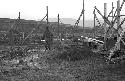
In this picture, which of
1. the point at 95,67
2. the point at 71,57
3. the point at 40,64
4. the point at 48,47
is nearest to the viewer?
the point at 95,67

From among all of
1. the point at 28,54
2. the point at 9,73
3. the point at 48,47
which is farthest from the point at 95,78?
the point at 48,47

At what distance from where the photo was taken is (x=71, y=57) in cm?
1432

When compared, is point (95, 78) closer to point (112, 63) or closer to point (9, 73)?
A: point (112, 63)

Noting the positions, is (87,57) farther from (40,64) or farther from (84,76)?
(84,76)

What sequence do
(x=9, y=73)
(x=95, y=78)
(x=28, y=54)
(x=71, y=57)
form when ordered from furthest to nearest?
(x=28, y=54) < (x=71, y=57) < (x=9, y=73) < (x=95, y=78)

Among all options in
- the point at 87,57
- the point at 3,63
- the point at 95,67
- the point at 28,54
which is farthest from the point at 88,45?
the point at 3,63

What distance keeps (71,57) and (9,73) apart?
4.70 metres

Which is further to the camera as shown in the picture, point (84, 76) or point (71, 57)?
point (71, 57)

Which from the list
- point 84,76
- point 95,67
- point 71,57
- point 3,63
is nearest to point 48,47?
point 71,57

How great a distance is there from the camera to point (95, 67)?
469 inches

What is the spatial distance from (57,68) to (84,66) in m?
1.53

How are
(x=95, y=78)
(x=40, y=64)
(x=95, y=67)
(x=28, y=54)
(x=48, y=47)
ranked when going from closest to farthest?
(x=95, y=78), (x=95, y=67), (x=40, y=64), (x=28, y=54), (x=48, y=47)

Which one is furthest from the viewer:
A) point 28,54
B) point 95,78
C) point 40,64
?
point 28,54

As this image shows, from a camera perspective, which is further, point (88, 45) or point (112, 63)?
point (88, 45)
